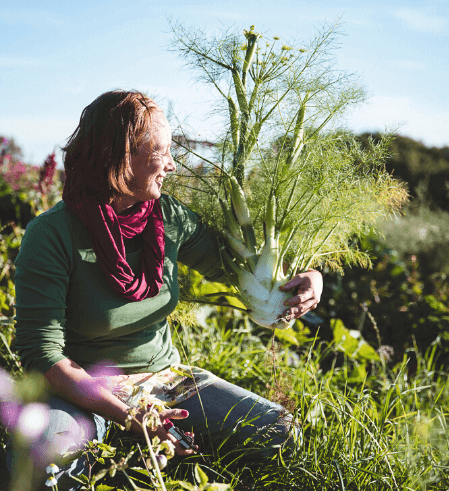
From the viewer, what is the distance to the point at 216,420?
1.66 metres

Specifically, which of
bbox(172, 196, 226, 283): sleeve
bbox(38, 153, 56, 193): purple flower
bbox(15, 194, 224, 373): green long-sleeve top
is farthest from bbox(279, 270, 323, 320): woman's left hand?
bbox(38, 153, 56, 193): purple flower

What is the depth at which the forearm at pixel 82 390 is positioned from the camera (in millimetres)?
1337

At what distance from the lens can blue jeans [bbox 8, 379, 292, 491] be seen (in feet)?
4.52

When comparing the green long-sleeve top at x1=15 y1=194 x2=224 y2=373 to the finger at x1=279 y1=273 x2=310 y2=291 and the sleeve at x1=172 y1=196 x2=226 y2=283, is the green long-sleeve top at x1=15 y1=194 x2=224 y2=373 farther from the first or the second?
the finger at x1=279 y1=273 x2=310 y2=291

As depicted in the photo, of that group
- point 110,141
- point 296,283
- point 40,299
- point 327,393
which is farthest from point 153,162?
point 327,393

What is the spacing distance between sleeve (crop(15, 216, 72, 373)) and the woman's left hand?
845mm

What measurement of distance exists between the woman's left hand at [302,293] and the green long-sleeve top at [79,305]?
47cm

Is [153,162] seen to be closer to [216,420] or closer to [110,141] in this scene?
[110,141]

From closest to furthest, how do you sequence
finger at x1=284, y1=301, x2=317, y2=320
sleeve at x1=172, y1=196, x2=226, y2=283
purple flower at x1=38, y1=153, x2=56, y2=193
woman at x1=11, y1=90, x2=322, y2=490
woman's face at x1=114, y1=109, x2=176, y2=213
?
1. woman at x1=11, y1=90, x2=322, y2=490
2. woman's face at x1=114, y1=109, x2=176, y2=213
3. finger at x1=284, y1=301, x2=317, y2=320
4. sleeve at x1=172, y1=196, x2=226, y2=283
5. purple flower at x1=38, y1=153, x2=56, y2=193

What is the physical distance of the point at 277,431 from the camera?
5.26 feet

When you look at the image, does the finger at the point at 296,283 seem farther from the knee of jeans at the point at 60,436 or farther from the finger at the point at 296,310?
the knee of jeans at the point at 60,436

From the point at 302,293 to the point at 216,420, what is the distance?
59cm

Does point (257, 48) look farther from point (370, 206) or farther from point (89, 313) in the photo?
point (89, 313)

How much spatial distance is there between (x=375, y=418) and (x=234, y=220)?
105cm
